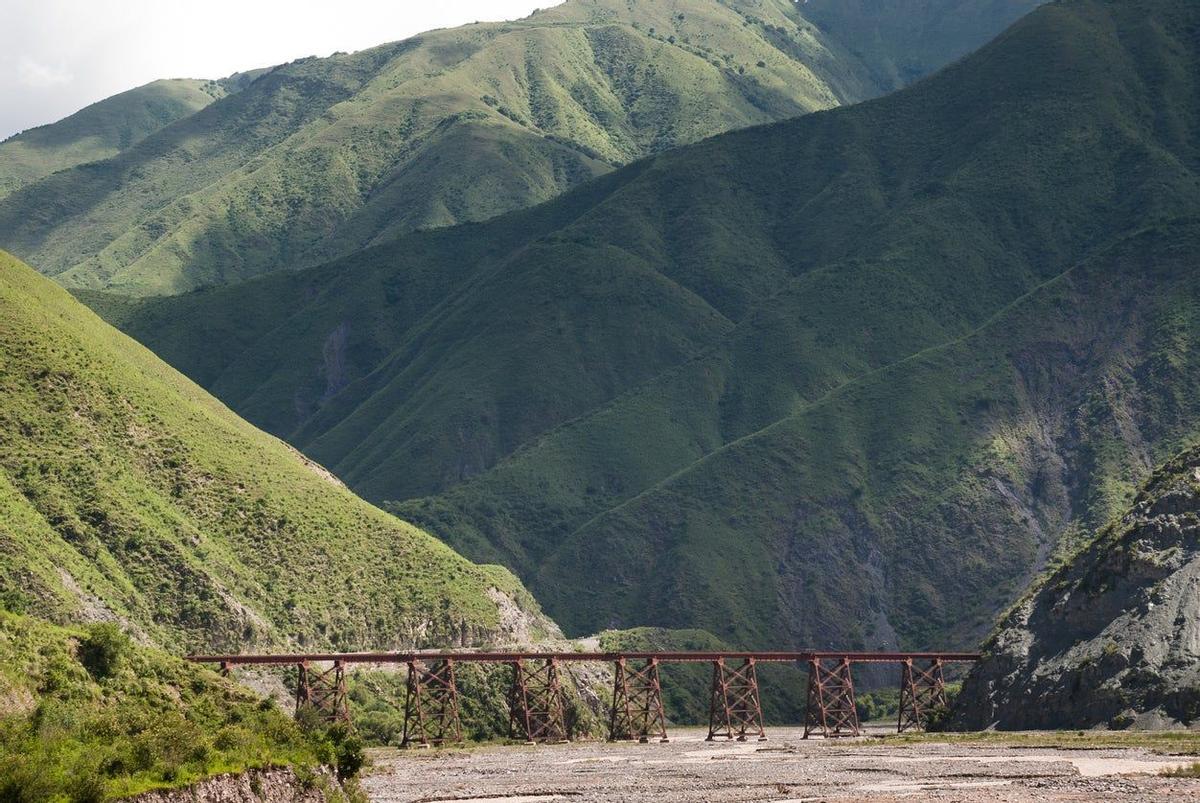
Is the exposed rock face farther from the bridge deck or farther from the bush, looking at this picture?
the bush

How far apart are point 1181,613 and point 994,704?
56.8 feet

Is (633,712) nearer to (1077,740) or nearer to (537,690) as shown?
(537,690)

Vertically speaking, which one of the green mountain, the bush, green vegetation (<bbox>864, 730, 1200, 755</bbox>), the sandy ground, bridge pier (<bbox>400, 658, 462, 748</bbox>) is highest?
the green mountain

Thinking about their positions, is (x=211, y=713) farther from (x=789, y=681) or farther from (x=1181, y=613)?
(x=789, y=681)

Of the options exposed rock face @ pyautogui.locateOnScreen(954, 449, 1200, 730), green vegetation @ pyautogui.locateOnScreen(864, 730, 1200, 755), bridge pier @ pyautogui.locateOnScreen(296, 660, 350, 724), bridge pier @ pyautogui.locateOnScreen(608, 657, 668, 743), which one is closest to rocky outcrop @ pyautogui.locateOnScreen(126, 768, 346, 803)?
green vegetation @ pyautogui.locateOnScreen(864, 730, 1200, 755)

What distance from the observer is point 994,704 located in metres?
134

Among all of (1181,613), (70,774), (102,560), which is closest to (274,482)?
(102,560)

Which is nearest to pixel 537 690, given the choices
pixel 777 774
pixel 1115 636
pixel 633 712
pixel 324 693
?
pixel 633 712

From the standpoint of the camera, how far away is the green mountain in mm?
126062

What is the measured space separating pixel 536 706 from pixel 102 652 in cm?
8143

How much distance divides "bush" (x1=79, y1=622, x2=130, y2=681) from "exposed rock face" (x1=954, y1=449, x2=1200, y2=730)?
71847mm

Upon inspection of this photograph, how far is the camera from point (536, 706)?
14288 cm

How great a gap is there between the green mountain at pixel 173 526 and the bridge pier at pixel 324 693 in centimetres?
910

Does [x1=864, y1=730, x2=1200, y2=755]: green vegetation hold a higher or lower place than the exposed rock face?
lower
